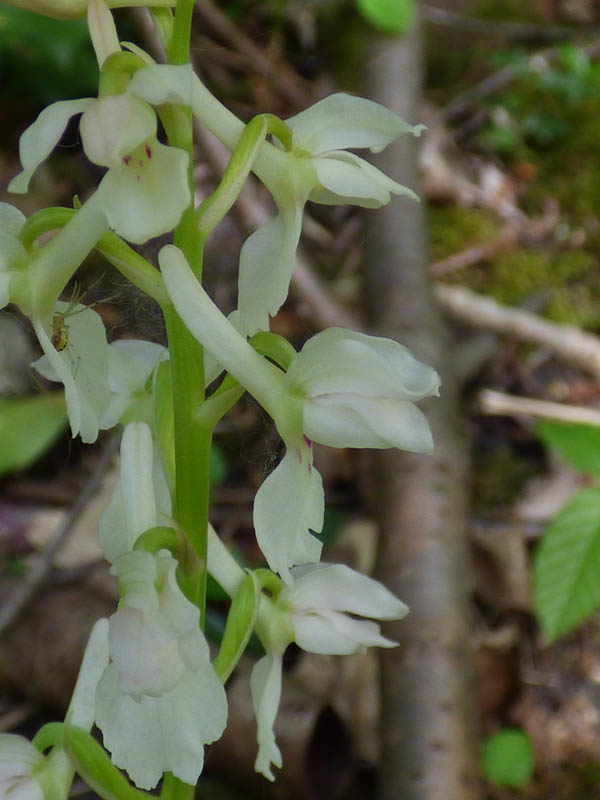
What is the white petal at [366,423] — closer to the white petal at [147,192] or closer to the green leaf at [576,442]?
the white petal at [147,192]

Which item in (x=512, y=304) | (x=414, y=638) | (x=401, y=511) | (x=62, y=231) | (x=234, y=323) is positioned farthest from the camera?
(x=512, y=304)

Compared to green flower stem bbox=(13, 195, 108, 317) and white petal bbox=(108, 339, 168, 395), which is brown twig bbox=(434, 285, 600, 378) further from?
green flower stem bbox=(13, 195, 108, 317)

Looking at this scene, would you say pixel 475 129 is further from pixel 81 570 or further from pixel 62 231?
pixel 62 231

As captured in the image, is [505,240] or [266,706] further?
[505,240]

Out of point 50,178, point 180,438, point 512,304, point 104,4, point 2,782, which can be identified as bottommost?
point 512,304

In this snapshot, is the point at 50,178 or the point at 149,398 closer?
the point at 149,398

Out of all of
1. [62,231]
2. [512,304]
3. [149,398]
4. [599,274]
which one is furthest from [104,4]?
[599,274]

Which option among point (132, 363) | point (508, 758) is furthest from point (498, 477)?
point (132, 363)

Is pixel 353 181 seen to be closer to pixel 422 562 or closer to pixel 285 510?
pixel 285 510
